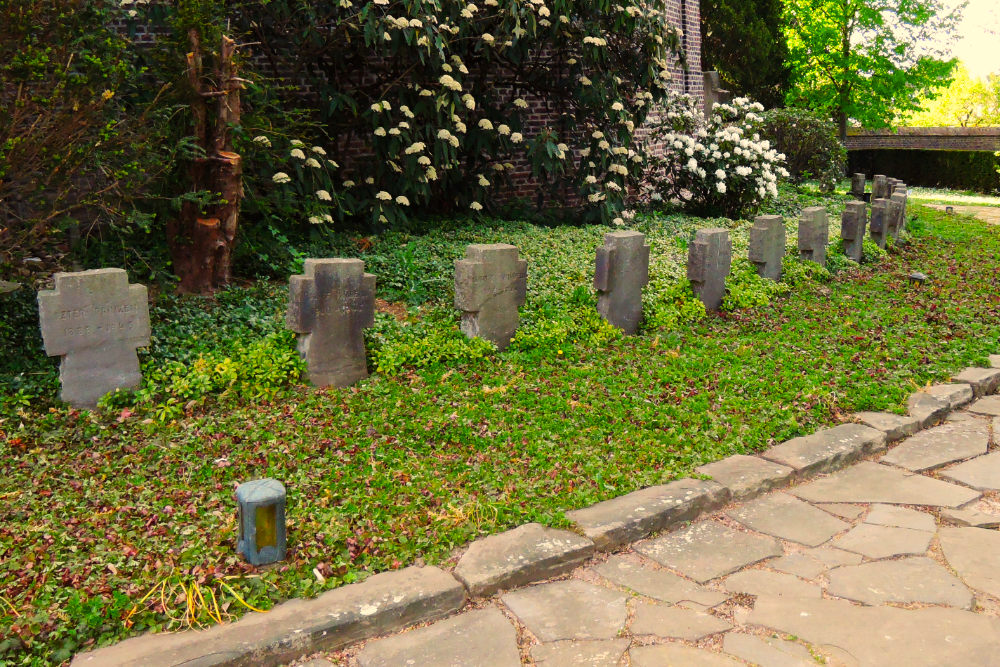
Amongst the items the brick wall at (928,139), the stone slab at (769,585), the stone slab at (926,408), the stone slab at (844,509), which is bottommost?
the stone slab at (769,585)

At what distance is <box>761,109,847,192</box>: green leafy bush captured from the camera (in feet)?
53.4

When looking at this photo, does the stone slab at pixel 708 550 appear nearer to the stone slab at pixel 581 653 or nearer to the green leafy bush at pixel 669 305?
the stone slab at pixel 581 653

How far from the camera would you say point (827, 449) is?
4707mm

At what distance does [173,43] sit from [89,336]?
294 cm

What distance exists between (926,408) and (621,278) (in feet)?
8.09

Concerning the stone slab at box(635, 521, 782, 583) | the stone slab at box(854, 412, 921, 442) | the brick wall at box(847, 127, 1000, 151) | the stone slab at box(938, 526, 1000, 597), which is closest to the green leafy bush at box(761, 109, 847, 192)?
the brick wall at box(847, 127, 1000, 151)

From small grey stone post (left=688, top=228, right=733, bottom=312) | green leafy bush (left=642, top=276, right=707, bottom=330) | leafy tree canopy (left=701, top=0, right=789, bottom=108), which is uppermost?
leafy tree canopy (left=701, top=0, right=789, bottom=108)

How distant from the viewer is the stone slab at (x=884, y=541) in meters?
3.67

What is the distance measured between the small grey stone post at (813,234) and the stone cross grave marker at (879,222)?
2063 mm

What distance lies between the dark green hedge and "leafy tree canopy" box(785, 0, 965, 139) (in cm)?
116

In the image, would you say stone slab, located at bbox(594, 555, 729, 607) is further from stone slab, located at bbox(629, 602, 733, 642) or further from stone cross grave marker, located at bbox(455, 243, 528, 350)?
stone cross grave marker, located at bbox(455, 243, 528, 350)

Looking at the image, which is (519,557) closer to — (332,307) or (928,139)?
(332,307)

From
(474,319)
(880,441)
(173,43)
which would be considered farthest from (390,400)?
(173,43)

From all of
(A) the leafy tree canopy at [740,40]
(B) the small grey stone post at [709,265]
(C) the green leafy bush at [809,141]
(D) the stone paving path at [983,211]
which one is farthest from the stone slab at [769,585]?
(A) the leafy tree canopy at [740,40]
